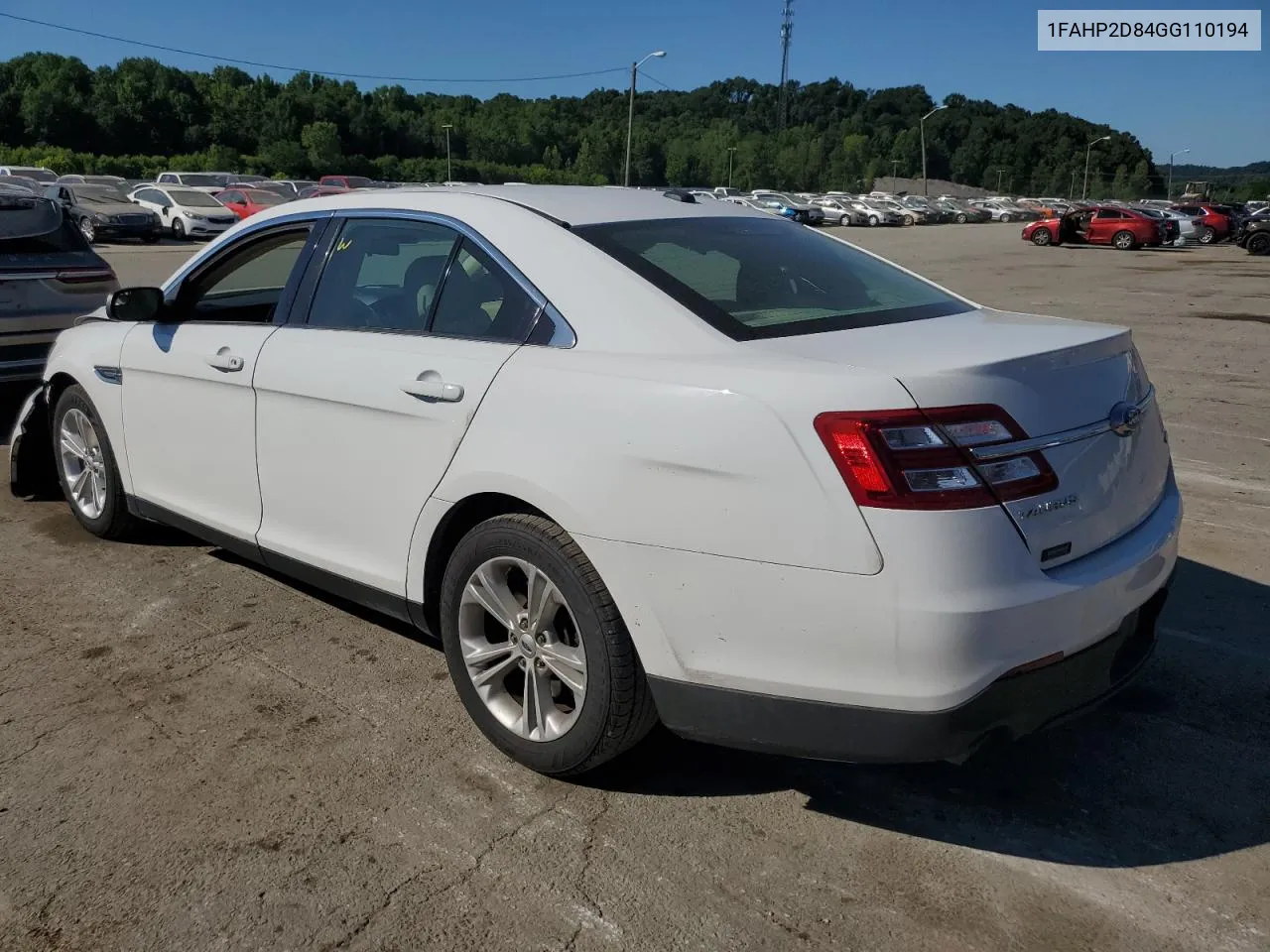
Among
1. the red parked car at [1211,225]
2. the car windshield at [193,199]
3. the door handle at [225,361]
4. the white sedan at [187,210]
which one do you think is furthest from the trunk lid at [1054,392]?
the red parked car at [1211,225]

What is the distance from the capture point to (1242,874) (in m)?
2.62

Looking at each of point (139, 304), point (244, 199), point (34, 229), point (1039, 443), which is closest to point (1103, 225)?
point (244, 199)

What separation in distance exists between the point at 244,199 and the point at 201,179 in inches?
526

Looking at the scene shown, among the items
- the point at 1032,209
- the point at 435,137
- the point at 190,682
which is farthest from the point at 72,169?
the point at 190,682

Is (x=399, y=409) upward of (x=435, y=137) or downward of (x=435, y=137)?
downward

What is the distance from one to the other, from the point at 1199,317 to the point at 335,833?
15.7 m

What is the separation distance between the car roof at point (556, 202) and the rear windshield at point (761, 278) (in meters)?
0.09

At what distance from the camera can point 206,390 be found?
4070mm

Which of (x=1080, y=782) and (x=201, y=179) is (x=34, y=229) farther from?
(x=201, y=179)

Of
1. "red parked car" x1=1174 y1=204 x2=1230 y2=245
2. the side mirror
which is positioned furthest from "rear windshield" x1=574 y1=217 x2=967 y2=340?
"red parked car" x1=1174 y1=204 x2=1230 y2=245

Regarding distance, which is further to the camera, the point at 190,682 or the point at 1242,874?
the point at 190,682

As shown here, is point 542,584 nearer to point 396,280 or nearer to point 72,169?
point 396,280

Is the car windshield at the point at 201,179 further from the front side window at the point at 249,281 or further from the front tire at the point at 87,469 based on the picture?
the front side window at the point at 249,281

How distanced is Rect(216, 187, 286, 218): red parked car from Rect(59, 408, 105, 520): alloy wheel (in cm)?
3114
